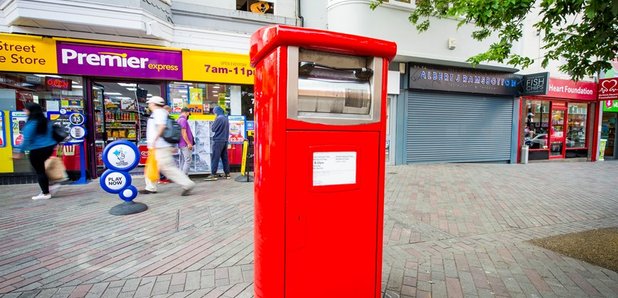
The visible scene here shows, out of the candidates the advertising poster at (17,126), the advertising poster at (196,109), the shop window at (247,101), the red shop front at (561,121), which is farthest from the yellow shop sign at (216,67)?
the red shop front at (561,121)

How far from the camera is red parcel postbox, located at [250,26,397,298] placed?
5.67 feet

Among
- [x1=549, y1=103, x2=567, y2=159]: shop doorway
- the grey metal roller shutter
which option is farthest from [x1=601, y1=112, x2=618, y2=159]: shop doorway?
the grey metal roller shutter

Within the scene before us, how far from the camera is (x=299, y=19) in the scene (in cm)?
954

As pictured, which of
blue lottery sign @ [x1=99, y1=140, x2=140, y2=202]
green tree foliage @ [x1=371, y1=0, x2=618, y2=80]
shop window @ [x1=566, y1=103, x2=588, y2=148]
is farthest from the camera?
shop window @ [x1=566, y1=103, x2=588, y2=148]

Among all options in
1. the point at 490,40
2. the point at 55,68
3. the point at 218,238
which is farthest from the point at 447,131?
the point at 55,68

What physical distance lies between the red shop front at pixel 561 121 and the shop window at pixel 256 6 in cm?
1034

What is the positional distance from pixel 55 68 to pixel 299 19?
630 cm

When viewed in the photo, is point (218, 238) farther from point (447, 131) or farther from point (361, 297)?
point (447, 131)

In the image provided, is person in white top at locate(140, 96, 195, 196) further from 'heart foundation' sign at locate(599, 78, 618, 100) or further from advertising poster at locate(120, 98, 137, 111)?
'heart foundation' sign at locate(599, 78, 618, 100)

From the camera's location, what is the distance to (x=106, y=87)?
905 cm

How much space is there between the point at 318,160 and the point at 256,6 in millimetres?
8712

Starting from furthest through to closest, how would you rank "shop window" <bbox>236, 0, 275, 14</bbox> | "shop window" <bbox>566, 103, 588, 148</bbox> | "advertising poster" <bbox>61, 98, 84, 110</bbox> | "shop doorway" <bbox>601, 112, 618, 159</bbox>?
"shop doorway" <bbox>601, 112, 618, 159</bbox> < "shop window" <bbox>566, 103, 588, 148</bbox> < "shop window" <bbox>236, 0, 275, 14</bbox> < "advertising poster" <bbox>61, 98, 84, 110</bbox>

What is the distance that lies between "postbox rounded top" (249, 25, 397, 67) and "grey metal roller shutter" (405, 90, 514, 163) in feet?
30.5

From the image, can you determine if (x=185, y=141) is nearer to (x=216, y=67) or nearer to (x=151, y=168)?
(x=151, y=168)
